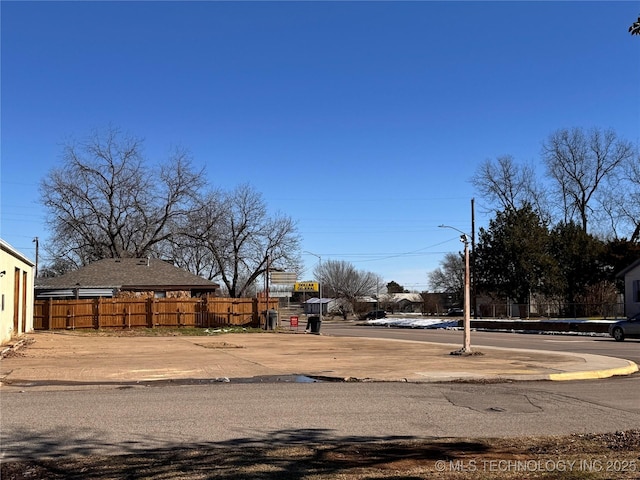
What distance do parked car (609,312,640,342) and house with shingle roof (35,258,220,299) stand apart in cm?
2917

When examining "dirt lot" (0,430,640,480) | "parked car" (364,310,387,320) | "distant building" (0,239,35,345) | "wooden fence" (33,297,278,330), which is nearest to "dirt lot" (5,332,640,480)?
"dirt lot" (0,430,640,480)

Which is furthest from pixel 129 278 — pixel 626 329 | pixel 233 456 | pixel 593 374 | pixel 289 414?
pixel 233 456

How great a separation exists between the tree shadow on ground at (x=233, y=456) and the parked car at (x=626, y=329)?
88.4 feet

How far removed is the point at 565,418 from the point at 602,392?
152 inches

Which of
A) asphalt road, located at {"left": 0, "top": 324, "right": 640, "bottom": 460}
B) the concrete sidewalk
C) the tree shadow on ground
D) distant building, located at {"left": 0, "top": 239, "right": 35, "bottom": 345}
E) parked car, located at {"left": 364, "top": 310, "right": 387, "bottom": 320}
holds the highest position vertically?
distant building, located at {"left": 0, "top": 239, "right": 35, "bottom": 345}

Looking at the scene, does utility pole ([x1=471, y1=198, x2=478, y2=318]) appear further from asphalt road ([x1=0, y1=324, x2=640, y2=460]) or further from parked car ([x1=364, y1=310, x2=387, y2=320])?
asphalt road ([x1=0, y1=324, x2=640, y2=460])

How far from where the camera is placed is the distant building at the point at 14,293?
24766mm

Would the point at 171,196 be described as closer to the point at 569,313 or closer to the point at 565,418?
the point at 569,313

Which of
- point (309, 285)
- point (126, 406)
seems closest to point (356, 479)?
point (126, 406)

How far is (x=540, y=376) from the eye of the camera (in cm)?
1561

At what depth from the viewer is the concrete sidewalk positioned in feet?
50.8

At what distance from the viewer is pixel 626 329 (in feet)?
102

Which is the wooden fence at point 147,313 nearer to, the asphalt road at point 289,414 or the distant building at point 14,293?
the distant building at point 14,293

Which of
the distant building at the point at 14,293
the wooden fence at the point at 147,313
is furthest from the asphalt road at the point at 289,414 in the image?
the wooden fence at the point at 147,313
